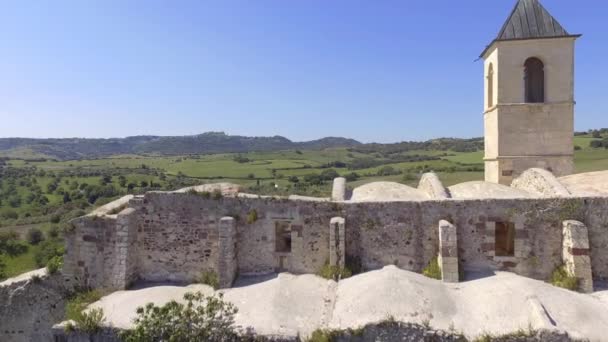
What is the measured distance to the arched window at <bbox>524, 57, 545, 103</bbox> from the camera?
50.7ft

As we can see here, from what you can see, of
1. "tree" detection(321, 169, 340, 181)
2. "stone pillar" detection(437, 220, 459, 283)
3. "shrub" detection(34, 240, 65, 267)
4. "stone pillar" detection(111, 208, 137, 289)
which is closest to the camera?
"stone pillar" detection(437, 220, 459, 283)

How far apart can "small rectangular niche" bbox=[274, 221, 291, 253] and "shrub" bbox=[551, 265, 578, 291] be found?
6.63 m

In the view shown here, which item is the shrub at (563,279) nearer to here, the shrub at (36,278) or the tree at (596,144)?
the shrub at (36,278)

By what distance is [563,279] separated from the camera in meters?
9.90

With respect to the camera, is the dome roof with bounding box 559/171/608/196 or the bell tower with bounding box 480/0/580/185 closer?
the dome roof with bounding box 559/171/608/196

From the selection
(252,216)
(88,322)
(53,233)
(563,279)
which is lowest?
(53,233)

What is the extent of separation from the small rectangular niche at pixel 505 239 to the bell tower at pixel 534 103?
346 cm

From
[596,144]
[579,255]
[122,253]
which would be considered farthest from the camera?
[596,144]

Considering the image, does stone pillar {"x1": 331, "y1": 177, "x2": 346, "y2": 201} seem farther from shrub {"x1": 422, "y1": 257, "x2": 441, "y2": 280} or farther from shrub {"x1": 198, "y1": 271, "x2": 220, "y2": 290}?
shrub {"x1": 198, "y1": 271, "x2": 220, "y2": 290}

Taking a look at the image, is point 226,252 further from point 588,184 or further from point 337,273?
point 588,184

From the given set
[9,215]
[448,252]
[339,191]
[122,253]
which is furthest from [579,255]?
[9,215]

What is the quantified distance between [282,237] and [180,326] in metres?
4.40

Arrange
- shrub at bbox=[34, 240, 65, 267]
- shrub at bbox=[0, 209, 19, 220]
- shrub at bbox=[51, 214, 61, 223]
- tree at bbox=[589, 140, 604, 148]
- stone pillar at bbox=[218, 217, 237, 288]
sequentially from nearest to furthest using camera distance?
1. stone pillar at bbox=[218, 217, 237, 288]
2. shrub at bbox=[34, 240, 65, 267]
3. shrub at bbox=[51, 214, 61, 223]
4. shrub at bbox=[0, 209, 19, 220]
5. tree at bbox=[589, 140, 604, 148]

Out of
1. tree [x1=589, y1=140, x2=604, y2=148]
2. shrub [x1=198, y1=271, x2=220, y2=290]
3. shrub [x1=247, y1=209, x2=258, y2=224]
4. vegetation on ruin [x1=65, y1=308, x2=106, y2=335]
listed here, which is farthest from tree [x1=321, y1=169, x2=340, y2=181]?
vegetation on ruin [x1=65, y1=308, x2=106, y2=335]
